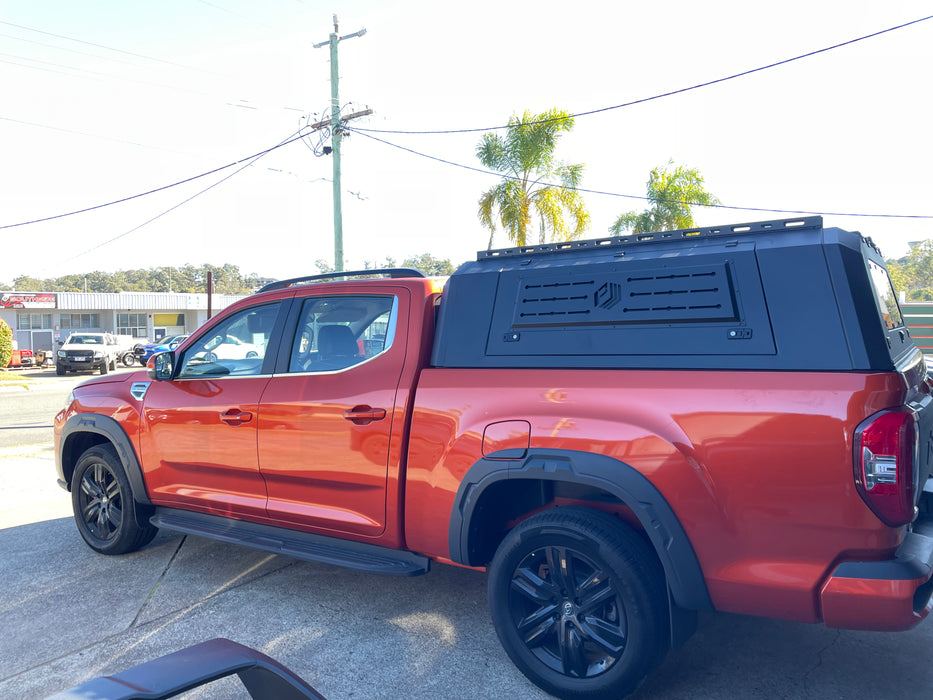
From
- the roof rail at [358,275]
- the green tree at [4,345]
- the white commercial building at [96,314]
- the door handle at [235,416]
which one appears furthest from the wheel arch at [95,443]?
the white commercial building at [96,314]

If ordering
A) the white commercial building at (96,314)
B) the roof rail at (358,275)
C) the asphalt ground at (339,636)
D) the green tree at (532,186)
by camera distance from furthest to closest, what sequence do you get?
the white commercial building at (96,314), the green tree at (532,186), the roof rail at (358,275), the asphalt ground at (339,636)

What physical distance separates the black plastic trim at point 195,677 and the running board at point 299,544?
176 centimetres

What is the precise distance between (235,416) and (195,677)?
278cm

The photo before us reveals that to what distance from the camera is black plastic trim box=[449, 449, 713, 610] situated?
268 centimetres

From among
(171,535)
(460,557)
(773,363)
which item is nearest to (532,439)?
(460,557)

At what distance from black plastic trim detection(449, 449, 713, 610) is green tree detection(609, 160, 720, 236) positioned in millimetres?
18543

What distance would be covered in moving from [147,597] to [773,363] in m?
3.65

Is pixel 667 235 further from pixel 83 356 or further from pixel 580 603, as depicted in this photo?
pixel 83 356

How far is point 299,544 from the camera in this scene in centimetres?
382

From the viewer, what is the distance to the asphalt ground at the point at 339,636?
3.09 metres

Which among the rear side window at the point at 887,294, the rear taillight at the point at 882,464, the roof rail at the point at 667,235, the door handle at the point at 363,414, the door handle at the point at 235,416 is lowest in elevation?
the rear taillight at the point at 882,464

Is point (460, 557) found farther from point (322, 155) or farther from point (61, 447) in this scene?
point (322, 155)

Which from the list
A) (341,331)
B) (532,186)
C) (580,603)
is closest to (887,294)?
(580,603)

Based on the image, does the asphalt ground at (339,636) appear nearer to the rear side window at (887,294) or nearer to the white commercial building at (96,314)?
the rear side window at (887,294)
